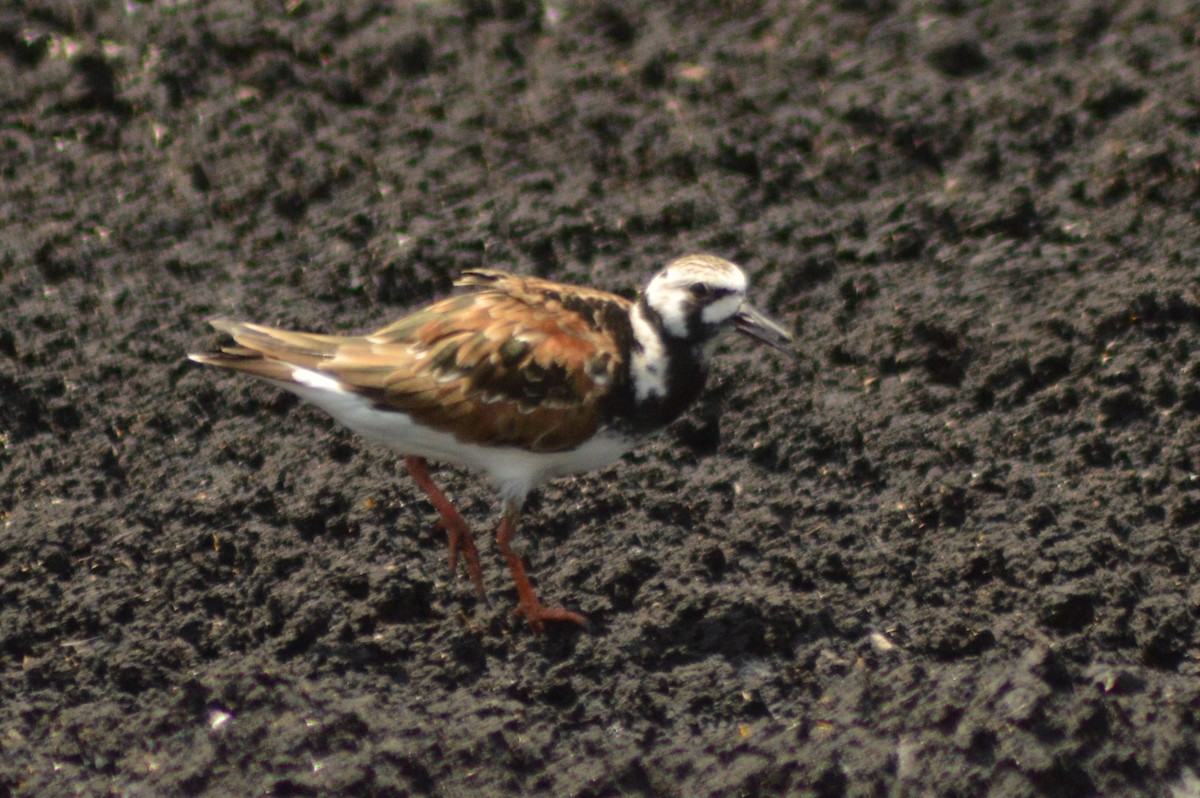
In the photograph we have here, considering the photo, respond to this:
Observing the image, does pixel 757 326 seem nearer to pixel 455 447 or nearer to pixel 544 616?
pixel 455 447

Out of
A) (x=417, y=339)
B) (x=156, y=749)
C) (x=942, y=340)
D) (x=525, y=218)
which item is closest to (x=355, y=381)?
(x=417, y=339)

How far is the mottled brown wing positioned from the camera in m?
5.21

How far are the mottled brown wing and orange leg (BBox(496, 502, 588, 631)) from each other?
39 cm

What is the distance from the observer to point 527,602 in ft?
17.4

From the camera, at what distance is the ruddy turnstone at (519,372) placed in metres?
5.22

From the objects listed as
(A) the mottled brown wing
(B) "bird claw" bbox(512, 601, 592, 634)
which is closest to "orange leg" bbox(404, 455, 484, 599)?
(B) "bird claw" bbox(512, 601, 592, 634)

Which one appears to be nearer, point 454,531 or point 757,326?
point 757,326

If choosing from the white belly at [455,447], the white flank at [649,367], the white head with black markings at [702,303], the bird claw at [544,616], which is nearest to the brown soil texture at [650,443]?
the bird claw at [544,616]

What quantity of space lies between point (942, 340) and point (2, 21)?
5.77 meters

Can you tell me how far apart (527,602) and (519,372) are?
2.80 feet

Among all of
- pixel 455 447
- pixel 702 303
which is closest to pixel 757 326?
pixel 702 303

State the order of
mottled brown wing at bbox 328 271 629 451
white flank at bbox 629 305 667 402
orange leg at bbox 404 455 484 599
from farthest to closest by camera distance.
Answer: orange leg at bbox 404 455 484 599
white flank at bbox 629 305 667 402
mottled brown wing at bbox 328 271 629 451

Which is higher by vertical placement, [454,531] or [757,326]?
[757,326]

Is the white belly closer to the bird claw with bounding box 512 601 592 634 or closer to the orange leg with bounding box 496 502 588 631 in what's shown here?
the orange leg with bounding box 496 502 588 631
